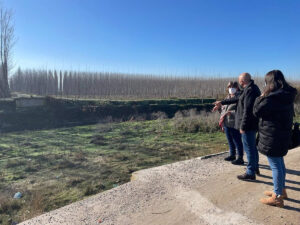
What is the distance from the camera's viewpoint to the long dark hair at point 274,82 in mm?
2908

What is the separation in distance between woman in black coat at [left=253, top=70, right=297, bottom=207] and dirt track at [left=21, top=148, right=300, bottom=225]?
37 cm

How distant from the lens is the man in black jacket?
369cm

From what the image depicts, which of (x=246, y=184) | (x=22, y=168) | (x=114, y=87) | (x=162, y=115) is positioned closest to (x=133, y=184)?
(x=246, y=184)

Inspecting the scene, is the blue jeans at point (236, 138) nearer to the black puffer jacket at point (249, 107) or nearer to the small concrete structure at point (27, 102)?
the black puffer jacket at point (249, 107)

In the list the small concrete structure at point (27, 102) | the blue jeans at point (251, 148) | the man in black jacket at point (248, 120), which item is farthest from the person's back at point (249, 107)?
the small concrete structure at point (27, 102)

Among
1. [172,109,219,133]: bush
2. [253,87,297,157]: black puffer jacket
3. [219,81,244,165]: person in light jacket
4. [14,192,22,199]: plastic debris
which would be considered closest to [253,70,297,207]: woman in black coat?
[253,87,297,157]: black puffer jacket

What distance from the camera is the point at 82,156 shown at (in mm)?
6949

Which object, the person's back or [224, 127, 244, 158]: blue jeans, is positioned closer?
the person's back

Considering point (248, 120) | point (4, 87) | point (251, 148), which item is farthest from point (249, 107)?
point (4, 87)

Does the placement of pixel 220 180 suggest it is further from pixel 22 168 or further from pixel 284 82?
pixel 22 168

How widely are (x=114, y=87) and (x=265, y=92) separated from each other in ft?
76.6

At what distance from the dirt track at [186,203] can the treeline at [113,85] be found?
19354mm

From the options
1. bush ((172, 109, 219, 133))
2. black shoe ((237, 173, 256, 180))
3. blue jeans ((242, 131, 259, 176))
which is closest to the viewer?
blue jeans ((242, 131, 259, 176))

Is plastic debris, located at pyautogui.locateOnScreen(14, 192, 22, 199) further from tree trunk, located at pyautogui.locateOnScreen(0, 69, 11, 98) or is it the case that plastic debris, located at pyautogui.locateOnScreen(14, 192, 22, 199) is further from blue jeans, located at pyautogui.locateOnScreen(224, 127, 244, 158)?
tree trunk, located at pyautogui.locateOnScreen(0, 69, 11, 98)
